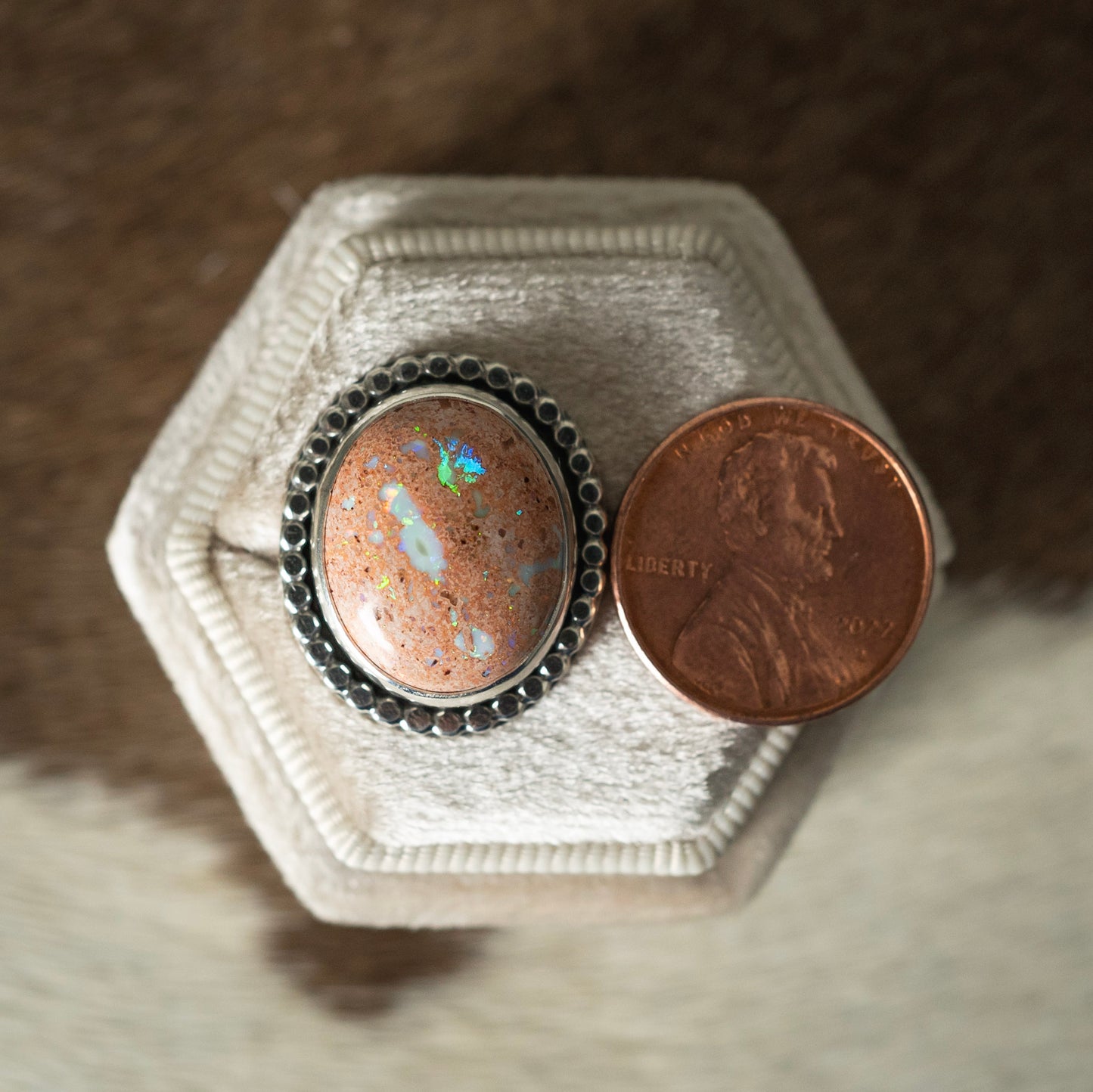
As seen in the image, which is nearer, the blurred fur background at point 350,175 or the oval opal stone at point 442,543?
the oval opal stone at point 442,543

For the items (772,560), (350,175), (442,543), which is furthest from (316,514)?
(350,175)

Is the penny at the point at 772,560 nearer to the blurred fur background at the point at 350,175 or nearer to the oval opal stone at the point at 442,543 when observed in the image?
the oval opal stone at the point at 442,543

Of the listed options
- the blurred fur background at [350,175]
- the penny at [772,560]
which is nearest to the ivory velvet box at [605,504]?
the penny at [772,560]

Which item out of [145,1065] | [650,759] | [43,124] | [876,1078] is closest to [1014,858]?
[876,1078]

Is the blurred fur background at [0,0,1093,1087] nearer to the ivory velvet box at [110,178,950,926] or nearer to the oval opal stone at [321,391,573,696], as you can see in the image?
the ivory velvet box at [110,178,950,926]

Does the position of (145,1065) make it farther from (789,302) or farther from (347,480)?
(789,302)

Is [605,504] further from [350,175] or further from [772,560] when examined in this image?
[350,175]

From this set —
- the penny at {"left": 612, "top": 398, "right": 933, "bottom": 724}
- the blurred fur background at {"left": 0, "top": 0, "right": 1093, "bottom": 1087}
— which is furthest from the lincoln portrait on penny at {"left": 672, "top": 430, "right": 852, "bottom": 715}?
the blurred fur background at {"left": 0, "top": 0, "right": 1093, "bottom": 1087}
